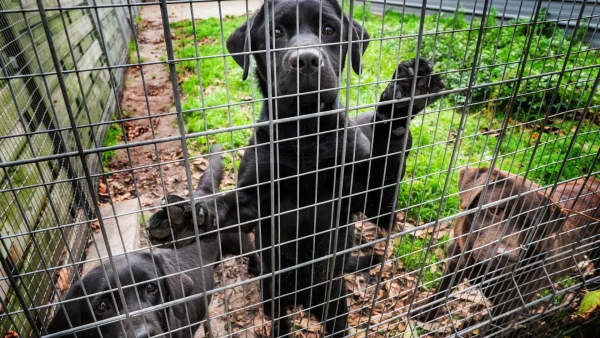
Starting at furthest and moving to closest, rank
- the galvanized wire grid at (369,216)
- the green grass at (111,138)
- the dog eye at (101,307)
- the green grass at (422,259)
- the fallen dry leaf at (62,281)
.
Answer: the green grass at (111,138) < the green grass at (422,259) < the fallen dry leaf at (62,281) < the dog eye at (101,307) < the galvanized wire grid at (369,216)

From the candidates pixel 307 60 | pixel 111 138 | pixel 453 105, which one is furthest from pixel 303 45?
pixel 111 138

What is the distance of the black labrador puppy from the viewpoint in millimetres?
1568

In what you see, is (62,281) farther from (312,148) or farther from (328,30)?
(328,30)

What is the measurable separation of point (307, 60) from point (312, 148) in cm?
52

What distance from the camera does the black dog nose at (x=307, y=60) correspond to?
1567 millimetres

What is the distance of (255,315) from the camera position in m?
2.85

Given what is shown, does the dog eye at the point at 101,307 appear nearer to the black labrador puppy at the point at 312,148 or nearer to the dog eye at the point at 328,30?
the black labrador puppy at the point at 312,148

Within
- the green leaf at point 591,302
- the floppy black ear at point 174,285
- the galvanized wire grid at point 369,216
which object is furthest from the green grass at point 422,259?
the floppy black ear at point 174,285

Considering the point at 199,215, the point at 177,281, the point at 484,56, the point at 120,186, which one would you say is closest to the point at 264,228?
the point at 177,281

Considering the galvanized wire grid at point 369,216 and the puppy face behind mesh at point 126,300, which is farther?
the puppy face behind mesh at point 126,300

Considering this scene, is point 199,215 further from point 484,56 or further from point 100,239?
point 484,56

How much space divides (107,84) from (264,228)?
4.16 m

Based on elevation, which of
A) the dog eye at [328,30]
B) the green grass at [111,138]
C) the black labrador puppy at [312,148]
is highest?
the dog eye at [328,30]

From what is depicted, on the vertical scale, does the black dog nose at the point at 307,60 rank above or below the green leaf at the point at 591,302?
above
